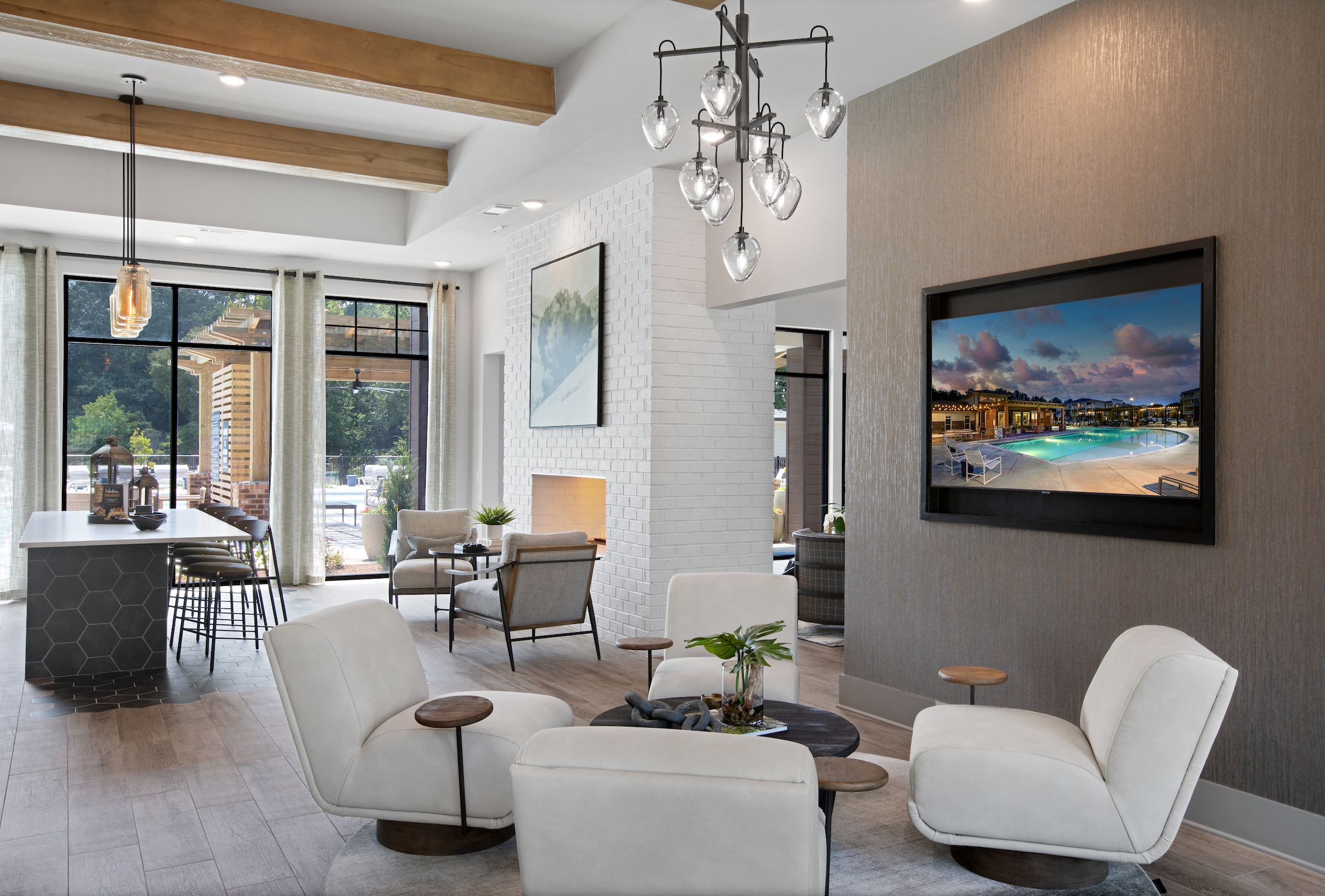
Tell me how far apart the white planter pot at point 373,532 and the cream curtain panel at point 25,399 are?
272 cm

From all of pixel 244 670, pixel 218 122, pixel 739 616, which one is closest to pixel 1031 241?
pixel 739 616

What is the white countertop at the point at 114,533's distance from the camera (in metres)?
5.26

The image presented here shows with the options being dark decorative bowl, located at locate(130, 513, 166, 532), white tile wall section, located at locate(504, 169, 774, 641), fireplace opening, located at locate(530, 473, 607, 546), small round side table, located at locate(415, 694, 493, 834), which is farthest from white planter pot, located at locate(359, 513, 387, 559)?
small round side table, located at locate(415, 694, 493, 834)

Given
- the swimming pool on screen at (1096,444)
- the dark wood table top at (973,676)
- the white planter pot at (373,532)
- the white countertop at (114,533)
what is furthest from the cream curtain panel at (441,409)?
the dark wood table top at (973,676)

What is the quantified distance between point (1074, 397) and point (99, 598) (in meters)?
5.40

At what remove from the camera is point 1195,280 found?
11.4ft

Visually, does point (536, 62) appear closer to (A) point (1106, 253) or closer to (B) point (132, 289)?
(B) point (132, 289)

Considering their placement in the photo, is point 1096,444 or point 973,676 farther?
point 1096,444

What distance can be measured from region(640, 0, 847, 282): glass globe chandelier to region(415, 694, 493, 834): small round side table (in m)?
1.63

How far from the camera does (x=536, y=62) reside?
587cm

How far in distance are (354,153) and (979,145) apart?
16.2 ft

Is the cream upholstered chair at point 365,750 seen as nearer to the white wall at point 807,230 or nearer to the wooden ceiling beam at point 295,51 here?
the white wall at point 807,230

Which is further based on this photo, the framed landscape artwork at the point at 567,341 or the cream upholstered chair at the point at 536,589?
the framed landscape artwork at the point at 567,341

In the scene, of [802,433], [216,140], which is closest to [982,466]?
[216,140]
